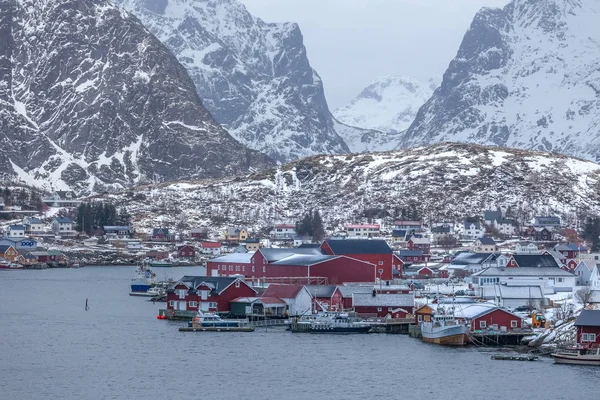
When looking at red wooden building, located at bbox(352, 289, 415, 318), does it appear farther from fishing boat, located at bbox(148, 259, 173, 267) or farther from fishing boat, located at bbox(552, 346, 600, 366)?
fishing boat, located at bbox(148, 259, 173, 267)

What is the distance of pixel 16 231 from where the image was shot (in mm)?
174375

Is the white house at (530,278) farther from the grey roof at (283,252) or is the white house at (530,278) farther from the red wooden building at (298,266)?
the grey roof at (283,252)

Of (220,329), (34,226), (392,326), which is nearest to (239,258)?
(220,329)

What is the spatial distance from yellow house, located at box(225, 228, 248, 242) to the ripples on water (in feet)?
292

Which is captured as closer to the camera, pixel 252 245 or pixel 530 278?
pixel 530 278

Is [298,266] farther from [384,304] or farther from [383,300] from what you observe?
[384,304]

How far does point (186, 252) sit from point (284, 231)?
19.8 m

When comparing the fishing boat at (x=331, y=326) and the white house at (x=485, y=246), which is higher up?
the white house at (x=485, y=246)

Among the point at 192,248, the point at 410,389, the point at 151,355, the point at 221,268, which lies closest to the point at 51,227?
the point at 192,248

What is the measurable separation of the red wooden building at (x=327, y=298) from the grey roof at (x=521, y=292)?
12.3 m

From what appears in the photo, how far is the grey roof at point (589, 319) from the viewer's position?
6975 cm

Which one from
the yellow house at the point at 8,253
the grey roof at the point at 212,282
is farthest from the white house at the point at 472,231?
the grey roof at the point at 212,282

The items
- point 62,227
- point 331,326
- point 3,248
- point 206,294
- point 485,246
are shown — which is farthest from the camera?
point 62,227

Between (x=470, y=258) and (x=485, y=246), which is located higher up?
(x=485, y=246)
